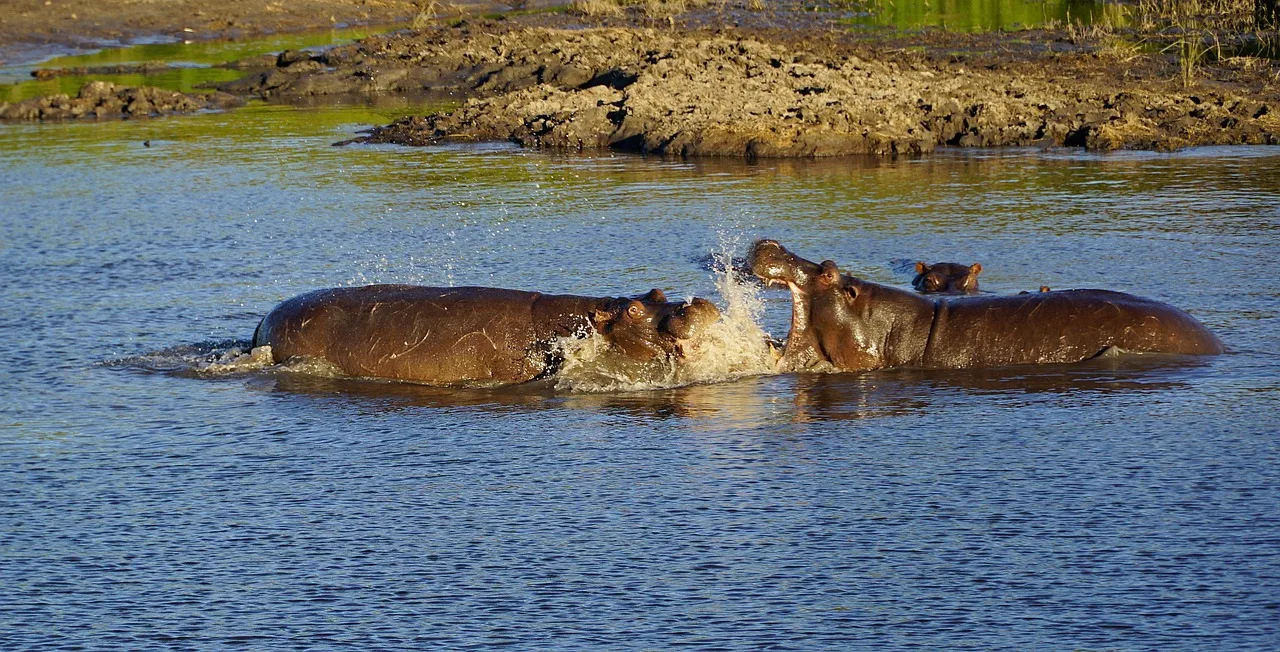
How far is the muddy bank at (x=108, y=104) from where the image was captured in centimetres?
2775

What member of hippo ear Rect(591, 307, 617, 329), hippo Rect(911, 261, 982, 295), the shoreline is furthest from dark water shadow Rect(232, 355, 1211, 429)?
the shoreline

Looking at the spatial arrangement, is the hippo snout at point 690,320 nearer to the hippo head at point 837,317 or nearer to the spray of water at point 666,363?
the spray of water at point 666,363

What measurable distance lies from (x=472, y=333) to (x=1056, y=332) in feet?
10.9

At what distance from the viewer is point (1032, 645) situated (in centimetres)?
576

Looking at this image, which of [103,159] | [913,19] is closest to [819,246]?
[103,159]

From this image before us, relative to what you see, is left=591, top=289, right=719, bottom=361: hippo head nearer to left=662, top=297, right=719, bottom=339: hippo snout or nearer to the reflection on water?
left=662, top=297, right=719, bottom=339: hippo snout

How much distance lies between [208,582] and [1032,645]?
3044mm

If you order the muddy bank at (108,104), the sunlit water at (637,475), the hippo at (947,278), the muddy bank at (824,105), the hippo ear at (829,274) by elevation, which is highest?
the muddy bank at (108,104)

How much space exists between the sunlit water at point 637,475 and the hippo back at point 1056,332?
188 millimetres

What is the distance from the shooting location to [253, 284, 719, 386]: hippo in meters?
9.77

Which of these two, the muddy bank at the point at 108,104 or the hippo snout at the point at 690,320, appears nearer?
the hippo snout at the point at 690,320

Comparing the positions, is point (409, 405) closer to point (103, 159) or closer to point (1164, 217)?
point (1164, 217)

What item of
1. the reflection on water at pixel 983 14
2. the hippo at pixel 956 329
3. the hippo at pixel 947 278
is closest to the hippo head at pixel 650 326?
the hippo at pixel 956 329

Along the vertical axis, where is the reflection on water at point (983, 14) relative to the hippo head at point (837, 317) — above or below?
above
